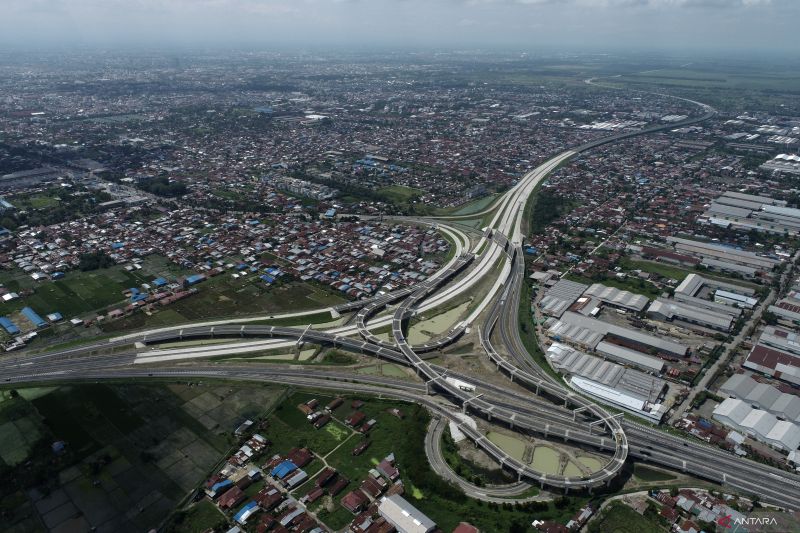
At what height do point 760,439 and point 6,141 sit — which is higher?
point 6,141

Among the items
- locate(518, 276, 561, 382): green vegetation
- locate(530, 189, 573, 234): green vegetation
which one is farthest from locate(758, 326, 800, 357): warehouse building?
locate(530, 189, 573, 234): green vegetation

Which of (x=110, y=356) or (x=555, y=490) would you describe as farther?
(x=110, y=356)

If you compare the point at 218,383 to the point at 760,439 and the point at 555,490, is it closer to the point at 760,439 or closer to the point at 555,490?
the point at 555,490

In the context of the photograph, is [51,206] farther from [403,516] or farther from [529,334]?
[403,516]

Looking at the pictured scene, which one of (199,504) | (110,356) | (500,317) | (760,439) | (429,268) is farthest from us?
(429,268)

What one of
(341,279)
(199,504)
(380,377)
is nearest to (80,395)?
(199,504)

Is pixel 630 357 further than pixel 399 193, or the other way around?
pixel 399 193

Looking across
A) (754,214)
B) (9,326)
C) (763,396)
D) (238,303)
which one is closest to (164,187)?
(9,326)
